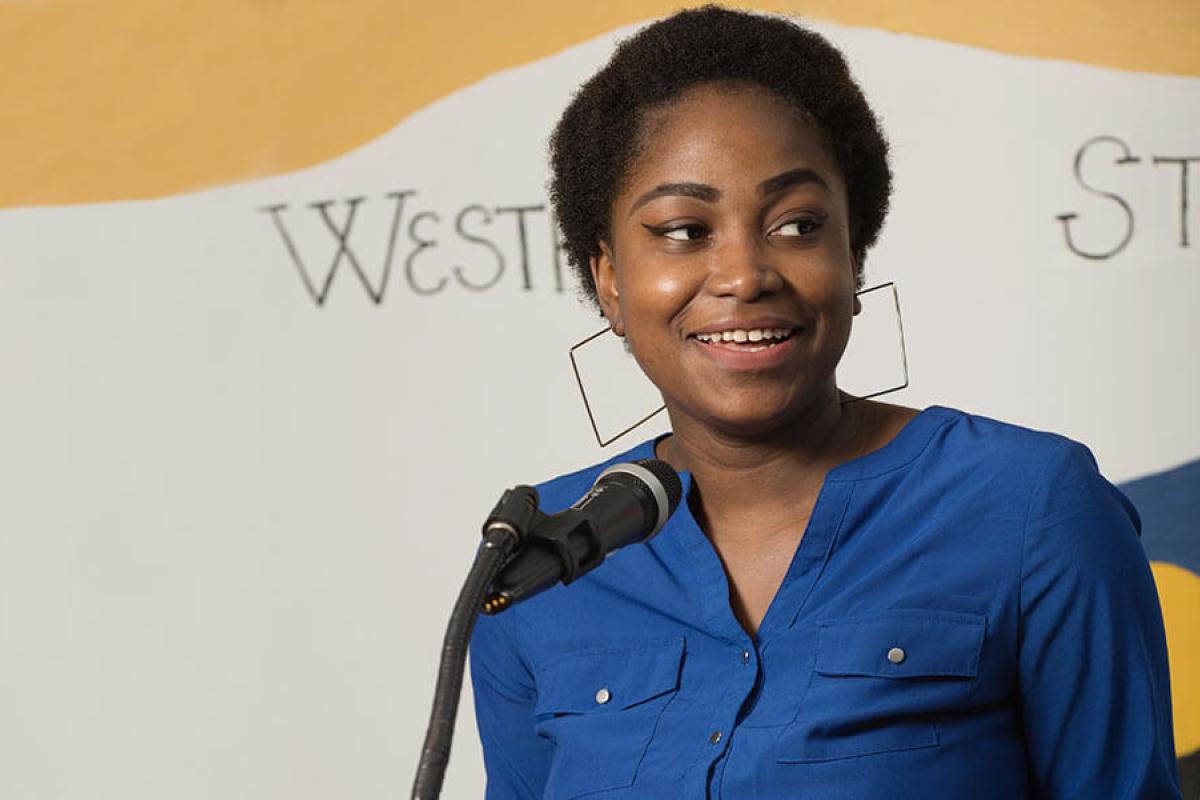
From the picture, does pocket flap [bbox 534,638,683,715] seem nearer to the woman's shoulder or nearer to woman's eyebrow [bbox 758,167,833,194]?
the woman's shoulder

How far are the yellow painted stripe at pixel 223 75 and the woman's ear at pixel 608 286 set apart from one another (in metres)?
0.95

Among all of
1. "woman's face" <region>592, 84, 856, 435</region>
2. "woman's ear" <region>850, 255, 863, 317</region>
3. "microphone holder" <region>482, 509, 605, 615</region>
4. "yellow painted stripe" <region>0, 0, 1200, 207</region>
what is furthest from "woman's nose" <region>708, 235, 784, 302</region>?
"yellow painted stripe" <region>0, 0, 1200, 207</region>

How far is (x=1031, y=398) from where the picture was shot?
7.45 feet

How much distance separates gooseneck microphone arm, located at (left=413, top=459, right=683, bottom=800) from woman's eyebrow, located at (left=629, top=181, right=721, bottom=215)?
0.40 meters

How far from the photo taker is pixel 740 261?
1303 millimetres

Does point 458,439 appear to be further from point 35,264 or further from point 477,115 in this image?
point 35,264

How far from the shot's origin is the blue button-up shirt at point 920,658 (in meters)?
1.24

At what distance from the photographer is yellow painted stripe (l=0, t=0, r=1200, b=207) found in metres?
2.42

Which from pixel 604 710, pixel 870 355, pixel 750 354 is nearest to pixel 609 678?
pixel 604 710

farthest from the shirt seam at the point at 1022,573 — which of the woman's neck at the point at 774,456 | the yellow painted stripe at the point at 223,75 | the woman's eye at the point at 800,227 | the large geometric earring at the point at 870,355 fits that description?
the yellow painted stripe at the point at 223,75

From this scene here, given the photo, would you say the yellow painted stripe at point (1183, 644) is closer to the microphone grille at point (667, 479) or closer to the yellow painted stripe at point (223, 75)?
the yellow painted stripe at point (223, 75)

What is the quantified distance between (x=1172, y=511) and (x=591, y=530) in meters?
1.59

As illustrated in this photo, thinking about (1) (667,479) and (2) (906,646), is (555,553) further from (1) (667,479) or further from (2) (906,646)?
(2) (906,646)

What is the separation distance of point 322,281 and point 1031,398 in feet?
3.60
